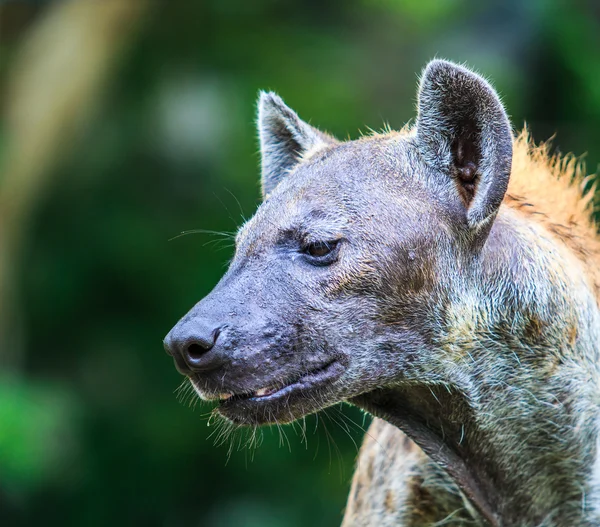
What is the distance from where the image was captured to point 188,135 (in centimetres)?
978

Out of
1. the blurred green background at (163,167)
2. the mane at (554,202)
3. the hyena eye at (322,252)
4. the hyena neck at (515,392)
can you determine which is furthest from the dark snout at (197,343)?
the blurred green background at (163,167)

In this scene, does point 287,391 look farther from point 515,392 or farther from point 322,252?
point 515,392

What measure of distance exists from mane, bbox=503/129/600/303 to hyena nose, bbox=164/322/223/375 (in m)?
1.36

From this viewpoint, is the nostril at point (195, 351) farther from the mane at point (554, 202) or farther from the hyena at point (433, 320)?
the mane at point (554, 202)

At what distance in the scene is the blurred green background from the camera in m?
8.77

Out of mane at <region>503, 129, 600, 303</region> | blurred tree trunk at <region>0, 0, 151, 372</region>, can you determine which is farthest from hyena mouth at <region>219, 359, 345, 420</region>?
blurred tree trunk at <region>0, 0, 151, 372</region>

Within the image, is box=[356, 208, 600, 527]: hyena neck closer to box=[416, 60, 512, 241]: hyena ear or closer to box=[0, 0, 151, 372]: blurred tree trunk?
box=[416, 60, 512, 241]: hyena ear

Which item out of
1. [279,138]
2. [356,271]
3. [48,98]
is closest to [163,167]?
[48,98]

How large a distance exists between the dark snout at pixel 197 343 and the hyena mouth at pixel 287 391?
0.50ft

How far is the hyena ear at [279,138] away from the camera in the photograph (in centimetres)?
426

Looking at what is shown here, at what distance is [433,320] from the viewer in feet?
11.3

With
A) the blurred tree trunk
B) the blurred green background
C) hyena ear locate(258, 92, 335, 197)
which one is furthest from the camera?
the blurred green background

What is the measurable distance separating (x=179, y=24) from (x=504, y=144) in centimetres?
687

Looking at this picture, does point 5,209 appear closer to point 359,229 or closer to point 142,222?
point 142,222
